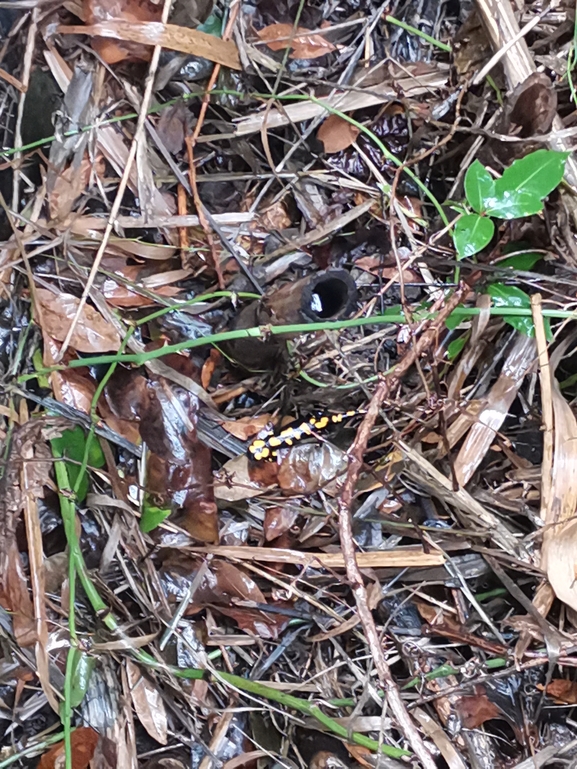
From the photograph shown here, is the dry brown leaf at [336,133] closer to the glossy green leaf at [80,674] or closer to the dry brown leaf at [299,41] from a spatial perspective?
the dry brown leaf at [299,41]

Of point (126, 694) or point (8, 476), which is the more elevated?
point (8, 476)

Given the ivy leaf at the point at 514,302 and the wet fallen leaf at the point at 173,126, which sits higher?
the wet fallen leaf at the point at 173,126

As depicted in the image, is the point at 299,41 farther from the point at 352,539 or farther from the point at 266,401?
the point at 352,539

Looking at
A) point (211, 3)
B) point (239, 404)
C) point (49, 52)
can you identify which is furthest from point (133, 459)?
point (211, 3)

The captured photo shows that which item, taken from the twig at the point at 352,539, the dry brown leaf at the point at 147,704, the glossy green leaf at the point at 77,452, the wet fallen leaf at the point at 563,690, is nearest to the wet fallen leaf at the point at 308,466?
the twig at the point at 352,539

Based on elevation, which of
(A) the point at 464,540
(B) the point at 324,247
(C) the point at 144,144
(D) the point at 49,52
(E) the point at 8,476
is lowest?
(A) the point at 464,540

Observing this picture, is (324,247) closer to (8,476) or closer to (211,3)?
(211,3)

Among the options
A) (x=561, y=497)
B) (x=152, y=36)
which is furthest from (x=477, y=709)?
(x=152, y=36)
